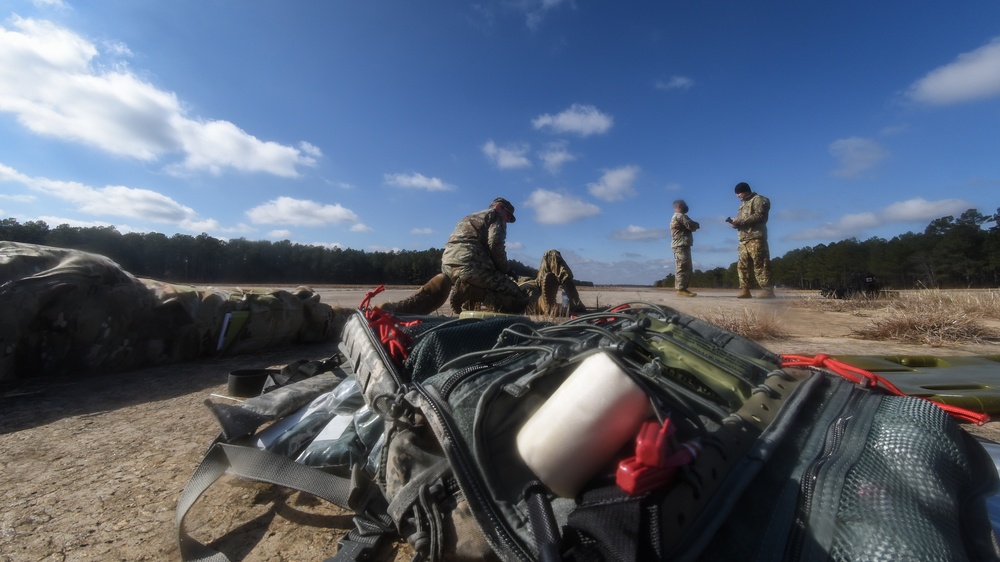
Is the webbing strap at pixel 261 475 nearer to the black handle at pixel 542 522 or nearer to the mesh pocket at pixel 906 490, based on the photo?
the black handle at pixel 542 522

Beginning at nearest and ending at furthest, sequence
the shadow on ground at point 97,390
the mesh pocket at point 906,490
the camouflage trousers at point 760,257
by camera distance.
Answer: the mesh pocket at point 906,490, the shadow on ground at point 97,390, the camouflage trousers at point 760,257

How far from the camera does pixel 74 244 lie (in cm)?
2000

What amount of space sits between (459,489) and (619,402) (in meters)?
0.37

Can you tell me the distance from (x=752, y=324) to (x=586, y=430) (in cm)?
416

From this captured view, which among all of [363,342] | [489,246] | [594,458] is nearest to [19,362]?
[363,342]

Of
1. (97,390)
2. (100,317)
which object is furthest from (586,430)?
(100,317)

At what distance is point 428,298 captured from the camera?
543 cm

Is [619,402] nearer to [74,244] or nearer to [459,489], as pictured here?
[459,489]

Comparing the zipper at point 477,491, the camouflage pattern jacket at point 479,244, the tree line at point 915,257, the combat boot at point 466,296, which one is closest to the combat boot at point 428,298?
the combat boot at point 466,296

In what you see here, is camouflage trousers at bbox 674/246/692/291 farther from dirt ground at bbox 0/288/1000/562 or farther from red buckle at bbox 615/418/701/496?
red buckle at bbox 615/418/701/496

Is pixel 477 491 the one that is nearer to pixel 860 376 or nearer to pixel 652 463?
pixel 652 463

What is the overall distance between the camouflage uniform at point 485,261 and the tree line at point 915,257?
18026 millimetres

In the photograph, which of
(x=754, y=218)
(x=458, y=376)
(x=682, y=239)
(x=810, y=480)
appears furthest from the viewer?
(x=682, y=239)

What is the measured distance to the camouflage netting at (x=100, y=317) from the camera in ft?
7.82
